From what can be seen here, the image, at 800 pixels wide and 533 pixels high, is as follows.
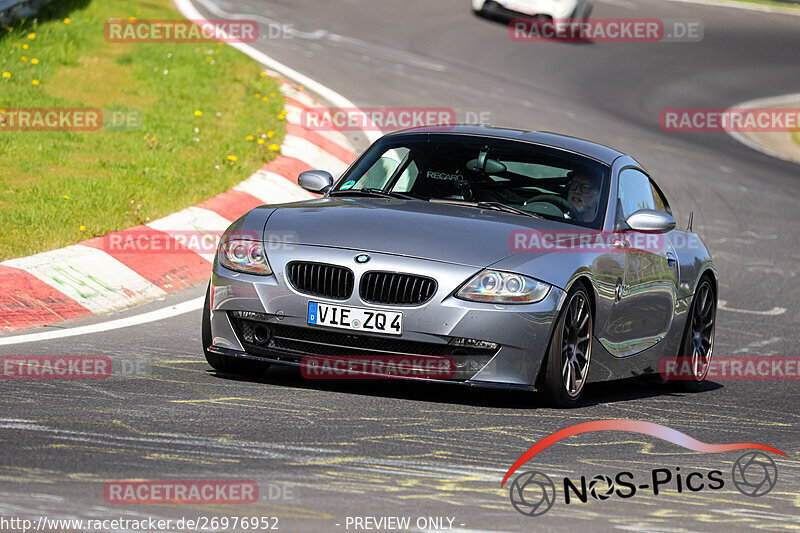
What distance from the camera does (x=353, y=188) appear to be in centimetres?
802

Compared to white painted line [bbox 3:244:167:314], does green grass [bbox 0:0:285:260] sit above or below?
above

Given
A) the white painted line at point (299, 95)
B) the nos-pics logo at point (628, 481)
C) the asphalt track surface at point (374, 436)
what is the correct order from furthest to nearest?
the white painted line at point (299, 95) < the nos-pics logo at point (628, 481) < the asphalt track surface at point (374, 436)

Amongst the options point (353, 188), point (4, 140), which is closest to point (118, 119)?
point (4, 140)

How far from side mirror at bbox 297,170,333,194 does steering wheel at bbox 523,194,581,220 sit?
48.4 inches

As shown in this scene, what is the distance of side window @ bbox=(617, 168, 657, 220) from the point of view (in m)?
8.11

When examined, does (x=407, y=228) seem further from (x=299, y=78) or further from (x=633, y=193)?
(x=299, y=78)

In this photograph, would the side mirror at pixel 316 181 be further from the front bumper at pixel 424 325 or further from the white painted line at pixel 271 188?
the white painted line at pixel 271 188

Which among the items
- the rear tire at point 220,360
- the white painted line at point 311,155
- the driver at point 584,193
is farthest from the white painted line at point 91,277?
the white painted line at point 311,155

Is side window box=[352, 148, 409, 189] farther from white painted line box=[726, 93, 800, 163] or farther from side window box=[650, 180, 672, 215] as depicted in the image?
white painted line box=[726, 93, 800, 163]

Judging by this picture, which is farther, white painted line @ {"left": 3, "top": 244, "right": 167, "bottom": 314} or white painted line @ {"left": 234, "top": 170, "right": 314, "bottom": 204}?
white painted line @ {"left": 234, "top": 170, "right": 314, "bottom": 204}

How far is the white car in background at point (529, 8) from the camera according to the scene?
86.7 feet

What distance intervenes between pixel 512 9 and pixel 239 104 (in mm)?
12375

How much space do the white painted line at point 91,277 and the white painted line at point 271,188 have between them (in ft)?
8.91

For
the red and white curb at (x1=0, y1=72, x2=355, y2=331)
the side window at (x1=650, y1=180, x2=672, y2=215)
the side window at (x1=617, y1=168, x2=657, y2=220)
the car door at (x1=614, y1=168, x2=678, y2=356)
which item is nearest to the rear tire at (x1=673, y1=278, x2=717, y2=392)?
the car door at (x1=614, y1=168, x2=678, y2=356)
